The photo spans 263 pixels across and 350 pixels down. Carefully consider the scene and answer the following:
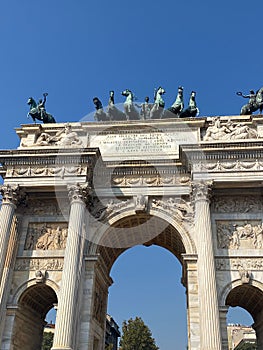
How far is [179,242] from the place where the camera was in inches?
738

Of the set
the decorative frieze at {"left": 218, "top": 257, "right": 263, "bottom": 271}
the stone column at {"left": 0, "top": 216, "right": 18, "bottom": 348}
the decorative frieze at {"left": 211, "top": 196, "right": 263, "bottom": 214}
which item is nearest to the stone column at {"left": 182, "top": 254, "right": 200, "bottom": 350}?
the decorative frieze at {"left": 218, "top": 257, "right": 263, "bottom": 271}

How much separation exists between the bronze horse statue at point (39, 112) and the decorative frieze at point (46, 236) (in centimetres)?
653

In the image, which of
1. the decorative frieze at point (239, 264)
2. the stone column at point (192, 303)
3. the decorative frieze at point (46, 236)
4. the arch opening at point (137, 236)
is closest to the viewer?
the stone column at point (192, 303)

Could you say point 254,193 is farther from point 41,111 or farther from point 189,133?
point 41,111

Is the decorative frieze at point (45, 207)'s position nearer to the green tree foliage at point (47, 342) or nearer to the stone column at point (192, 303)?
the stone column at point (192, 303)

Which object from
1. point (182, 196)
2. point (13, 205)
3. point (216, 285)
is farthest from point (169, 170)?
point (13, 205)

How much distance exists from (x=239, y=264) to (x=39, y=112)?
13.4m

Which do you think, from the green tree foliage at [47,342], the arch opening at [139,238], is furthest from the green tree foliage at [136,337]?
the arch opening at [139,238]

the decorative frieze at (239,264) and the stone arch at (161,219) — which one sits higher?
the stone arch at (161,219)

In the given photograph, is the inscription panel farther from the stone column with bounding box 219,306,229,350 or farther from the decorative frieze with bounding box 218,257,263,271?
the stone column with bounding box 219,306,229,350

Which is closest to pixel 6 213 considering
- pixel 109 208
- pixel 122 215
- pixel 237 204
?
pixel 109 208

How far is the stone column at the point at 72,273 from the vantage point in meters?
14.5

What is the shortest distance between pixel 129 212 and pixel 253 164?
6004 millimetres

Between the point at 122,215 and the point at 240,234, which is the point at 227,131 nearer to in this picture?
the point at 240,234
